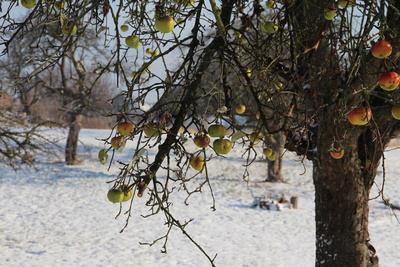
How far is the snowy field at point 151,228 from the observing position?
6785mm

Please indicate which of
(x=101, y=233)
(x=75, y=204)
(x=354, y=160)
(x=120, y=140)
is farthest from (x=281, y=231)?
(x=120, y=140)

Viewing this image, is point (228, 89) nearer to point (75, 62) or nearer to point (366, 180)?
point (366, 180)

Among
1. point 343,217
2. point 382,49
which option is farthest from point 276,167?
point 382,49

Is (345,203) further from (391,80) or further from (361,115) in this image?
(391,80)

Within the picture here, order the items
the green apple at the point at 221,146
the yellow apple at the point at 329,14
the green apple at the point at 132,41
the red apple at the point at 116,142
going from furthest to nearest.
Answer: the green apple at the point at 132,41 < the yellow apple at the point at 329,14 < the green apple at the point at 221,146 < the red apple at the point at 116,142

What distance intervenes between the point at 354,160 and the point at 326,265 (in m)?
0.90

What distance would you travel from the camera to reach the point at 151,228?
843 cm

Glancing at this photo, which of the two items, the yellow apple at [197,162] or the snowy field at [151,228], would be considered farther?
the snowy field at [151,228]

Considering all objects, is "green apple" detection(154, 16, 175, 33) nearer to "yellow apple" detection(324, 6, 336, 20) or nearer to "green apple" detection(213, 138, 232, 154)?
"green apple" detection(213, 138, 232, 154)

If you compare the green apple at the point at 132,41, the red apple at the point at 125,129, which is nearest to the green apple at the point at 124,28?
the green apple at the point at 132,41

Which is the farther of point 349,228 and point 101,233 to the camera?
point 101,233

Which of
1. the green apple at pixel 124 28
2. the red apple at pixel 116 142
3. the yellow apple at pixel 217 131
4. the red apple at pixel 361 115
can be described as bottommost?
the red apple at pixel 116 142

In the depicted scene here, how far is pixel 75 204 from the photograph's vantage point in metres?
10.4

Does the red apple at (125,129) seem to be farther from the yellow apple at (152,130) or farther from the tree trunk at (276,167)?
the tree trunk at (276,167)
